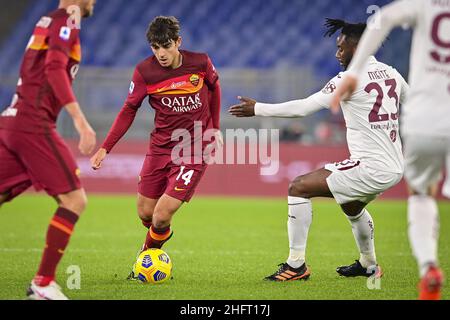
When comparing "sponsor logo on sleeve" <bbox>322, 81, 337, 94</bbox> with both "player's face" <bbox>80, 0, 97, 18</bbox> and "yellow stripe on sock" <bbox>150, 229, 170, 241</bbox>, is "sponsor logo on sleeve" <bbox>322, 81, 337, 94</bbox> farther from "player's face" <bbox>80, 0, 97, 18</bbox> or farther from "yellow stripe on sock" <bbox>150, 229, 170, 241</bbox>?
"player's face" <bbox>80, 0, 97, 18</bbox>

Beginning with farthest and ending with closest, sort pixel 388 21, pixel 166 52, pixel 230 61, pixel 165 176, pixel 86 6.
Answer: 1. pixel 230 61
2. pixel 165 176
3. pixel 166 52
4. pixel 86 6
5. pixel 388 21

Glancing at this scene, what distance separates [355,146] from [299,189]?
65 cm

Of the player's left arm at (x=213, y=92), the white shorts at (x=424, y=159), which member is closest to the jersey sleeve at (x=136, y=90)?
the player's left arm at (x=213, y=92)

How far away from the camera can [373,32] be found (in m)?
4.57

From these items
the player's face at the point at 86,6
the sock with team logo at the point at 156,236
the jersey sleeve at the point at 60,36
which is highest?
the player's face at the point at 86,6

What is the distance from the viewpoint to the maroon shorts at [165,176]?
22.5 feet

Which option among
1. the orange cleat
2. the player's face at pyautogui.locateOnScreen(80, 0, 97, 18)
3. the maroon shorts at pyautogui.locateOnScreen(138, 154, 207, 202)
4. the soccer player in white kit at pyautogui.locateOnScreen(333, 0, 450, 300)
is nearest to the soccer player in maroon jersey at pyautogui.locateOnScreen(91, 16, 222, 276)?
the maroon shorts at pyautogui.locateOnScreen(138, 154, 207, 202)

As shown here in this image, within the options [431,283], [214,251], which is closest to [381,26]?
[431,283]

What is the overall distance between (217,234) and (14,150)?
19.3 feet

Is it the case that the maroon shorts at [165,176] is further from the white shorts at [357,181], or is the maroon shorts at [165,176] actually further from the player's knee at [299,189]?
the white shorts at [357,181]

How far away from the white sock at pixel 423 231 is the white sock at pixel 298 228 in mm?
2000

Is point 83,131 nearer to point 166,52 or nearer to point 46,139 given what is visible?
point 46,139

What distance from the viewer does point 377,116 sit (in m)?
6.59

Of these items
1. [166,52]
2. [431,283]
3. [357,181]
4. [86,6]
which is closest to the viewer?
[431,283]
